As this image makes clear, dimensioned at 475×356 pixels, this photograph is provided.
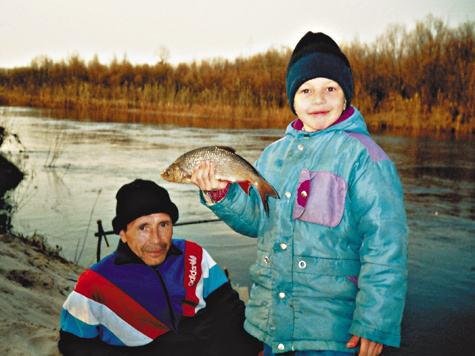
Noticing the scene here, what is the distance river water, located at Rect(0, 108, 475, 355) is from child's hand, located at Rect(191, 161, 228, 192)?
2.95 meters

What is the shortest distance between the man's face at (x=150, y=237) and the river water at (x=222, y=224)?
2.66 meters

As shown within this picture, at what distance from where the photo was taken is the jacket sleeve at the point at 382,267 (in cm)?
176

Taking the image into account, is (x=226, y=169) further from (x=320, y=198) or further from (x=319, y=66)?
(x=319, y=66)

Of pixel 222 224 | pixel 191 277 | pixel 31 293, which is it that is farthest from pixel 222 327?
pixel 222 224

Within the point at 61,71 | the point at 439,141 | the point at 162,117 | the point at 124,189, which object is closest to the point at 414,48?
the point at 439,141

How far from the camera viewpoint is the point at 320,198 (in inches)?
76.4

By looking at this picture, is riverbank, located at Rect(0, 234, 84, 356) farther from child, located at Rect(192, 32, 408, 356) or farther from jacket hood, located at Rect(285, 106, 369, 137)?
jacket hood, located at Rect(285, 106, 369, 137)

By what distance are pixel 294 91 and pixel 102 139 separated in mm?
15448

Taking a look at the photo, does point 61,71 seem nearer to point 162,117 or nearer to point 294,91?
point 162,117

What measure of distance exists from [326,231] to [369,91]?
27803 mm

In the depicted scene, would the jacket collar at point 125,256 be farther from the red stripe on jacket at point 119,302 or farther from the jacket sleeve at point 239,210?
the jacket sleeve at point 239,210

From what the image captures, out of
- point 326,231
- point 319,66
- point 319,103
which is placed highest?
point 319,66

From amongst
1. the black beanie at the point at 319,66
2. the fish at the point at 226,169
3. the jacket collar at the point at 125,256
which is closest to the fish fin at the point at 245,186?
the fish at the point at 226,169

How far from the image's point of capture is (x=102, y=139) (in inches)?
656
